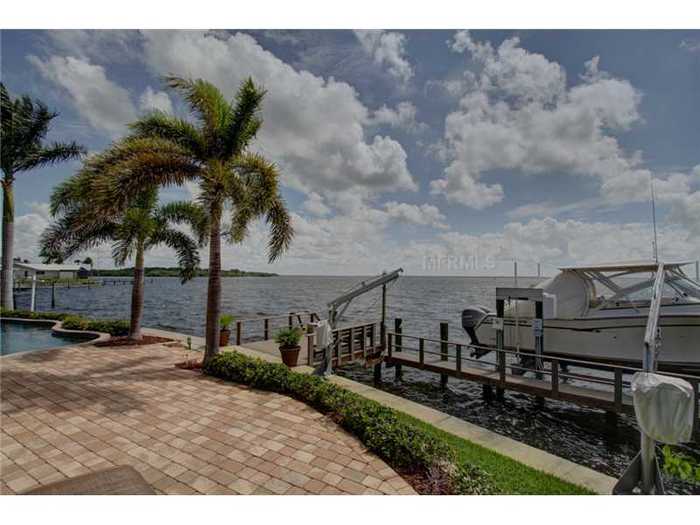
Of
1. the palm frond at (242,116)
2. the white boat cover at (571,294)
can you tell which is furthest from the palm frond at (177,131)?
the white boat cover at (571,294)

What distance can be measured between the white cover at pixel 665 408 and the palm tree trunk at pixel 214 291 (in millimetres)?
8196

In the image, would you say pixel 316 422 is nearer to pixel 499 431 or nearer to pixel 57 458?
pixel 57 458

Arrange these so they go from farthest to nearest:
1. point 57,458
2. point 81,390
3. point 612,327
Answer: point 612,327, point 81,390, point 57,458

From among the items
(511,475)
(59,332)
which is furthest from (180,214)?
(511,475)

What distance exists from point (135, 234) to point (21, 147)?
1164cm

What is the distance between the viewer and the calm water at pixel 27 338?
36.2 feet

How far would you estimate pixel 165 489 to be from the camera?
147 inches

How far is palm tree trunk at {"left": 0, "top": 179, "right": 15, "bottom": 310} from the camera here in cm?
1728

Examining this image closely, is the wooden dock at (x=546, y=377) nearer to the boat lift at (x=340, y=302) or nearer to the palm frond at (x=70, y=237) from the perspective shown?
the boat lift at (x=340, y=302)

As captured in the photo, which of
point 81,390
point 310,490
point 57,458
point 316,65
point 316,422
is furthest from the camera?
point 316,65

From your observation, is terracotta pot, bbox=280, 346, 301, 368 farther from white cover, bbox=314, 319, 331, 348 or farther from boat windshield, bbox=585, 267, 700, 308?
boat windshield, bbox=585, 267, 700, 308
